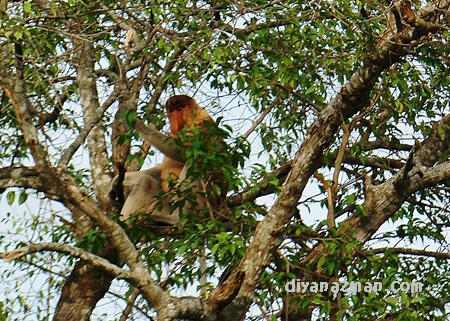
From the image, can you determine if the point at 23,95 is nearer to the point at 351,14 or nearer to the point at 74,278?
the point at 74,278

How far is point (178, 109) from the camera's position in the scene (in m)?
7.04

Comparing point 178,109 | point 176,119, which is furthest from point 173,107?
point 176,119

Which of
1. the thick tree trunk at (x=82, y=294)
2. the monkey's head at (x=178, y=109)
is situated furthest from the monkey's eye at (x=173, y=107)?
the thick tree trunk at (x=82, y=294)

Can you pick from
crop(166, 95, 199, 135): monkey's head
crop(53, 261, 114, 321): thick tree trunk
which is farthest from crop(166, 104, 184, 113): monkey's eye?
crop(53, 261, 114, 321): thick tree trunk

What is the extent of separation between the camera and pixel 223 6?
19.8 ft

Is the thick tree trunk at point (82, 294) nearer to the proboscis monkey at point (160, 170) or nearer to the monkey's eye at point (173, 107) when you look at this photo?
the proboscis monkey at point (160, 170)

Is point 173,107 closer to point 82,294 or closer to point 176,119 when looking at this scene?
point 176,119

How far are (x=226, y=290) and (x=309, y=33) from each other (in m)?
2.01

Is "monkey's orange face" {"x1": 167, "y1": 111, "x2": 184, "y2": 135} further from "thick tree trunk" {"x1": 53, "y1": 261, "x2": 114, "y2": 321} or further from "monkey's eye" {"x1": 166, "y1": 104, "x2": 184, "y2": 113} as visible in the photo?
"thick tree trunk" {"x1": 53, "y1": 261, "x2": 114, "y2": 321}

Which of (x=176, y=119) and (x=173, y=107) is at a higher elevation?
(x=173, y=107)

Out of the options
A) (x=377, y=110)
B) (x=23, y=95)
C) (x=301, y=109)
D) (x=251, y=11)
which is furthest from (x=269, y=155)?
(x=23, y=95)

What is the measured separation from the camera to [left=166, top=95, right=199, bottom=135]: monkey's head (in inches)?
272

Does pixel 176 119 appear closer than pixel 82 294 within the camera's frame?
No

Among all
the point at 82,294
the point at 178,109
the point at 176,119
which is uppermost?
the point at 178,109
